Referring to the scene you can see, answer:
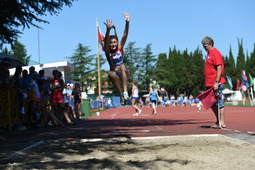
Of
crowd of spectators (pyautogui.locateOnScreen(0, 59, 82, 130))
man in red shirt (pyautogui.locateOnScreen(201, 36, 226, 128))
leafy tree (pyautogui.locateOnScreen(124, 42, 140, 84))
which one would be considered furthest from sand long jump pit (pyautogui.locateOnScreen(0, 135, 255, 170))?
leafy tree (pyautogui.locateOnScreen(124, 42, 140, 84))

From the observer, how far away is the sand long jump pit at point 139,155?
3.95m

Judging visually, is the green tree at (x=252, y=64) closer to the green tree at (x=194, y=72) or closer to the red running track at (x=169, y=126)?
the green tree at (x=194, y=72)

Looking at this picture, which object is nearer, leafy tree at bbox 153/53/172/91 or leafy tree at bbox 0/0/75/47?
leafy tree at bbox 0/0/75/47

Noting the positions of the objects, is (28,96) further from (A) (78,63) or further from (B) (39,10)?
(A) (78,63)

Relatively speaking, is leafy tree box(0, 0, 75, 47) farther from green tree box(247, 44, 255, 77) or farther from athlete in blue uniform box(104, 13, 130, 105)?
green tree box(247, 44, 255, 77)

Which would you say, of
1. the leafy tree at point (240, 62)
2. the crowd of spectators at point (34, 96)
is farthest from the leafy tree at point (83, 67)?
the crowd of spectators at point (34, 96)

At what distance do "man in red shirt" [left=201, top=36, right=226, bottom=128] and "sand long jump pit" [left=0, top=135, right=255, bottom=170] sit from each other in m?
2.14

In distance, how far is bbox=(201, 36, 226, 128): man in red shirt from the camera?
28.1ft

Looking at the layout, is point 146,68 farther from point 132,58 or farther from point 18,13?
point 18,13

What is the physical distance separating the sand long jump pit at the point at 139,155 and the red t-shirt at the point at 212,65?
2.41m

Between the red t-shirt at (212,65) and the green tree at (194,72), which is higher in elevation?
the green tree at (194,72)

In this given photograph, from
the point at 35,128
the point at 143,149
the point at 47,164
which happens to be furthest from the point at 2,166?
the point at 35,128

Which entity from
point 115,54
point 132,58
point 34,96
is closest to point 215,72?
point 115,54

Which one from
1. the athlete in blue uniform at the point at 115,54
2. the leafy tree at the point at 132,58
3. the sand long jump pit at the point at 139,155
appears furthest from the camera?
the leafy tree at the point at 132,58
